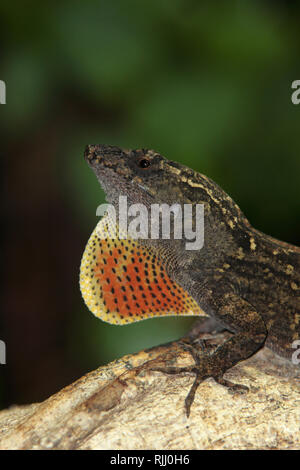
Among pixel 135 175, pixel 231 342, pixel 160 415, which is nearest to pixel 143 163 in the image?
pixel 135 175

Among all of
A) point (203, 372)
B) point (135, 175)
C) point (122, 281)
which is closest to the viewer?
point (203, 372)

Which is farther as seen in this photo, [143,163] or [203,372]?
[143,163]

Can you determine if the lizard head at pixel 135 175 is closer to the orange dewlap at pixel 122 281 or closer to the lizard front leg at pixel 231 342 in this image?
the orange dewlap at pixel 122 281

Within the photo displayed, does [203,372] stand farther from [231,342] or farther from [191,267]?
[191,267]

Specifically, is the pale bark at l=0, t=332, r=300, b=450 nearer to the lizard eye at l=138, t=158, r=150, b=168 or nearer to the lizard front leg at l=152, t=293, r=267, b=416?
the lizard front leg at l=152, t=293, r=267, b=416

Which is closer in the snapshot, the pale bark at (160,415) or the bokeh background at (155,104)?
the pale bark at (160,415)

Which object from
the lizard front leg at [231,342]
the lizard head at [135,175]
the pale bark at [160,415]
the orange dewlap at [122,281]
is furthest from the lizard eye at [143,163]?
the pale bark at [160,415]

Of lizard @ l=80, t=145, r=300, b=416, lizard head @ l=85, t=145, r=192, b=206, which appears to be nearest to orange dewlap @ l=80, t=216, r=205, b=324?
lizard @ l=80, t=145, r=300, b=416
